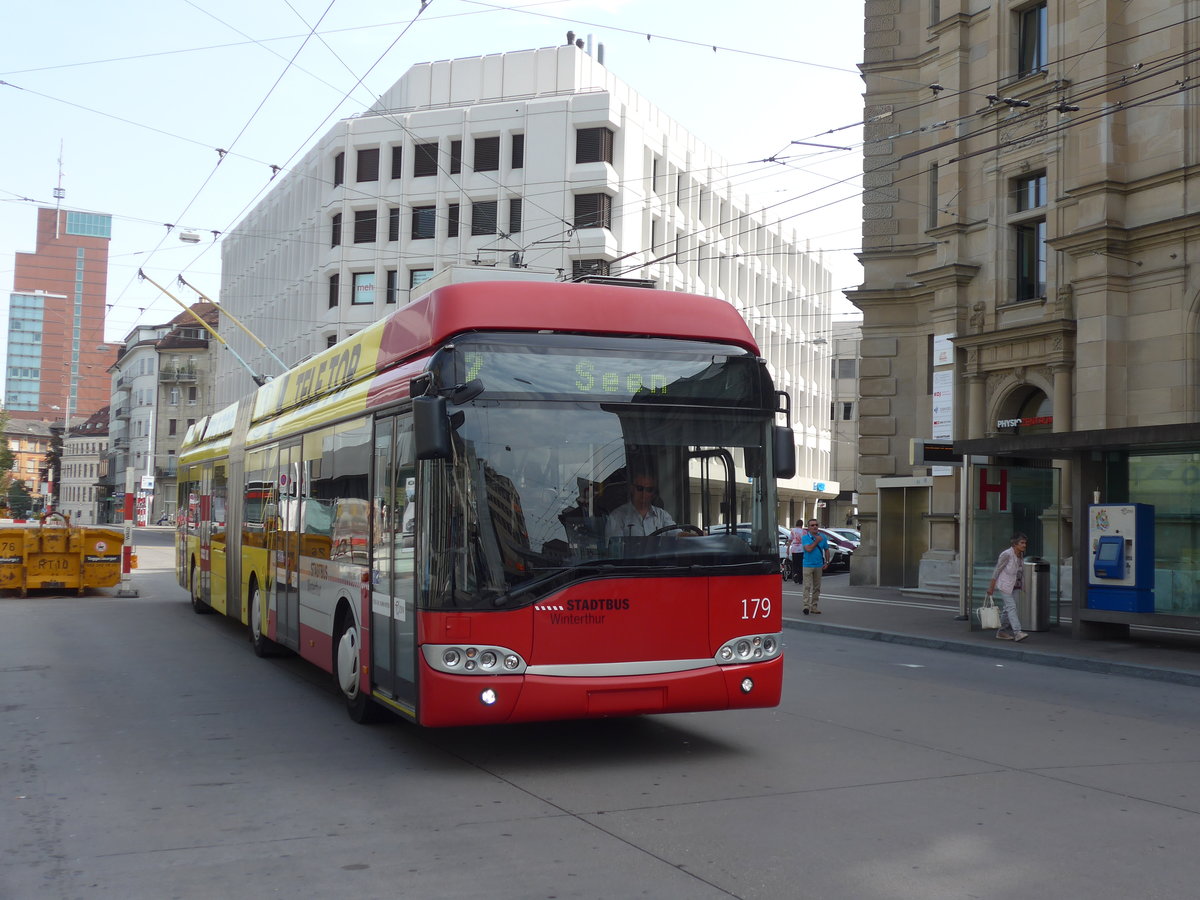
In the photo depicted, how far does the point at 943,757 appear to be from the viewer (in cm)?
867

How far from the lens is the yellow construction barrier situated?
24031 mm

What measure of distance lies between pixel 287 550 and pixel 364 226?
45.2 meters

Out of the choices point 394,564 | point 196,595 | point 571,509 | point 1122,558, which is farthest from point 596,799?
point 196,595

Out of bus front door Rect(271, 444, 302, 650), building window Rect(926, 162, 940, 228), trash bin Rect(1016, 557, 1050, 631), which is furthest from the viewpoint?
building window Rect(926, 162, 940, 228)

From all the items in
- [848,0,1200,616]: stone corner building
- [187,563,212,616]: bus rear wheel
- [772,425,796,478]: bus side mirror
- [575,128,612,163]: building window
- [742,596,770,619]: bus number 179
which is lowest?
[187,563,212,616]: bus rear wheel

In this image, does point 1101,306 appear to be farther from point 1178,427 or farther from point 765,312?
point 765,312

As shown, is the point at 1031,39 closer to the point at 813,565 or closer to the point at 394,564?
the point at 813,565

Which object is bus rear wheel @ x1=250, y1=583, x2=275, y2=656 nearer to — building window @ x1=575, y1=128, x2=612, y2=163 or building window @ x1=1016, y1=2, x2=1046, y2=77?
building window @ x1=1016, y1=2, x2=1046, y2=77

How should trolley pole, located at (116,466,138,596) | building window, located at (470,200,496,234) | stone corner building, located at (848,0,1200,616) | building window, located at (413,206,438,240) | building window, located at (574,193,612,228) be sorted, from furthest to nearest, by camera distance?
1. building window, located at (413,206,438,240)
2. building window, located at (470,200,496,234)
3. building window, located at (574,193,612,228)
4. trolley pole, located at (116,466,138,596)
5. stone corner building, located at (848,0,1200,616)

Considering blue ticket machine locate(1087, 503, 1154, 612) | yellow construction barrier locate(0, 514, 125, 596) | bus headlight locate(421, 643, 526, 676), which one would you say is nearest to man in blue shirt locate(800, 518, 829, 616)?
blue ticket machine locate(1087, 503, 1154, 612)

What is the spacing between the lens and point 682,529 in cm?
802

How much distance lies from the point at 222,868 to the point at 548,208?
46911 mm

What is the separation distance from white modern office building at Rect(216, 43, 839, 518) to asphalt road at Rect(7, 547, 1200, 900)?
120 feet

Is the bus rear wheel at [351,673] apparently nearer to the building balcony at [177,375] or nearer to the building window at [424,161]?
the building window at [424,161]
